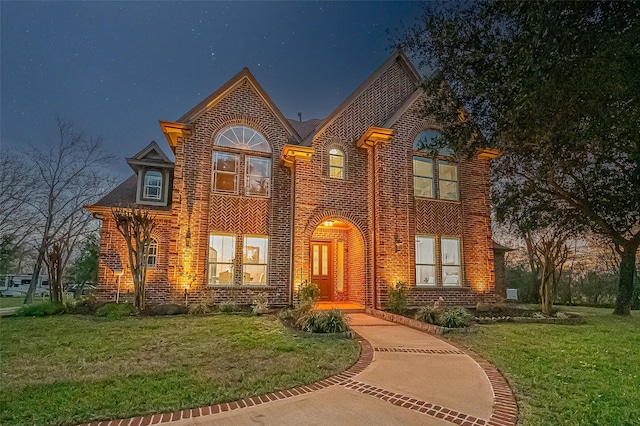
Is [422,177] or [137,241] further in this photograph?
[422,177]

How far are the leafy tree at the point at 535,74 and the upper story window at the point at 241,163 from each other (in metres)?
6.14

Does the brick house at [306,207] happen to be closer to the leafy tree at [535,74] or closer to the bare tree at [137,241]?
the bare tree at [137,241]

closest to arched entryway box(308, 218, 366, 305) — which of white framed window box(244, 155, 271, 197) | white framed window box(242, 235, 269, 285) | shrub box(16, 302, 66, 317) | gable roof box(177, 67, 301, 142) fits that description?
white framed window box(242, 235, 269, 285)

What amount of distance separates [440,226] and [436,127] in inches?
153

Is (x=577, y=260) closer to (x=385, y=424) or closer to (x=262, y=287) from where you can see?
(x=262, y=287)

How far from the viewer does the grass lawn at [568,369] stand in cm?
396

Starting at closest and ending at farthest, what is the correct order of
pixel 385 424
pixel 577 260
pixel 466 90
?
pixel 385 424 < pixel 466 90 < pixel 577 260

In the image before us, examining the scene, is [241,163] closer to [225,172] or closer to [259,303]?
[225,172]

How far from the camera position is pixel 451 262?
13773mm

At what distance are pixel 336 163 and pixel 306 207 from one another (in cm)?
212

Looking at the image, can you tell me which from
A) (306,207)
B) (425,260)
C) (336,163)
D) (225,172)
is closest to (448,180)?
(425,260)

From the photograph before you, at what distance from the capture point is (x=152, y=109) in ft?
219

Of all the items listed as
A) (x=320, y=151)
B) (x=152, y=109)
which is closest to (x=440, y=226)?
(x=320, y=151)

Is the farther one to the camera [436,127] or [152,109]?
[152,109]
